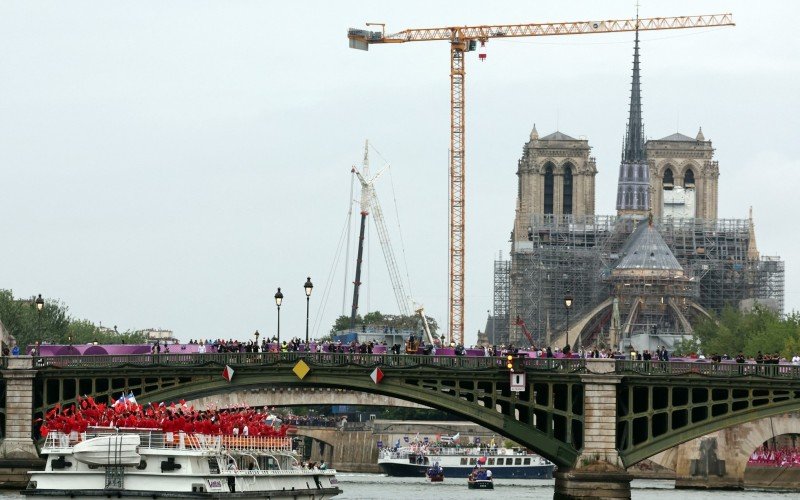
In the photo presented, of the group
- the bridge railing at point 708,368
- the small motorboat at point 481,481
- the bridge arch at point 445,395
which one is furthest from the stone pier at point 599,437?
the small motorboat at point 481,481

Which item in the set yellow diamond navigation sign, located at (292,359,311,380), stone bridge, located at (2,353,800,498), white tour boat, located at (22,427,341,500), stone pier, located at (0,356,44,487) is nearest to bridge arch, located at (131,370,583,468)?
stone bridge, located at (2,353,800,498)

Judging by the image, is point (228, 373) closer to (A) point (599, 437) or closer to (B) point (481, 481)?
(A) point (599, 437)

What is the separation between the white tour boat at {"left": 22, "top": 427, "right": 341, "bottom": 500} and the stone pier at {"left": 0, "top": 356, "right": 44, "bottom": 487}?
20536 mm

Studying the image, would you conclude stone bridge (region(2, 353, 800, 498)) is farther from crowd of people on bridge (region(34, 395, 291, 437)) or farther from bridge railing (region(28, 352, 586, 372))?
crowd of people on bridge (region(34, 395, 291, 437))

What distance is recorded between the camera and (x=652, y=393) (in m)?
110

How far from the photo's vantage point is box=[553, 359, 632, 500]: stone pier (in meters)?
109

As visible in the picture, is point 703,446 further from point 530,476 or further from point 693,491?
point 530,476

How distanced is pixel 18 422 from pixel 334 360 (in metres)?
17.0

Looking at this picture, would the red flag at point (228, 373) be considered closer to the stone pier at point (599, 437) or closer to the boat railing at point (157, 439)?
the boat railing at point (157, 439)

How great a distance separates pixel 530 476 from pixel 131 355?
238 ft

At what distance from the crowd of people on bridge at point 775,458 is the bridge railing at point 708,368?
37052 millimetres

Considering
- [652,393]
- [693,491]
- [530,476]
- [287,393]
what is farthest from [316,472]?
[530,476]

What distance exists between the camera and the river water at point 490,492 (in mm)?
127938

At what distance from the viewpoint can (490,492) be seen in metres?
144
